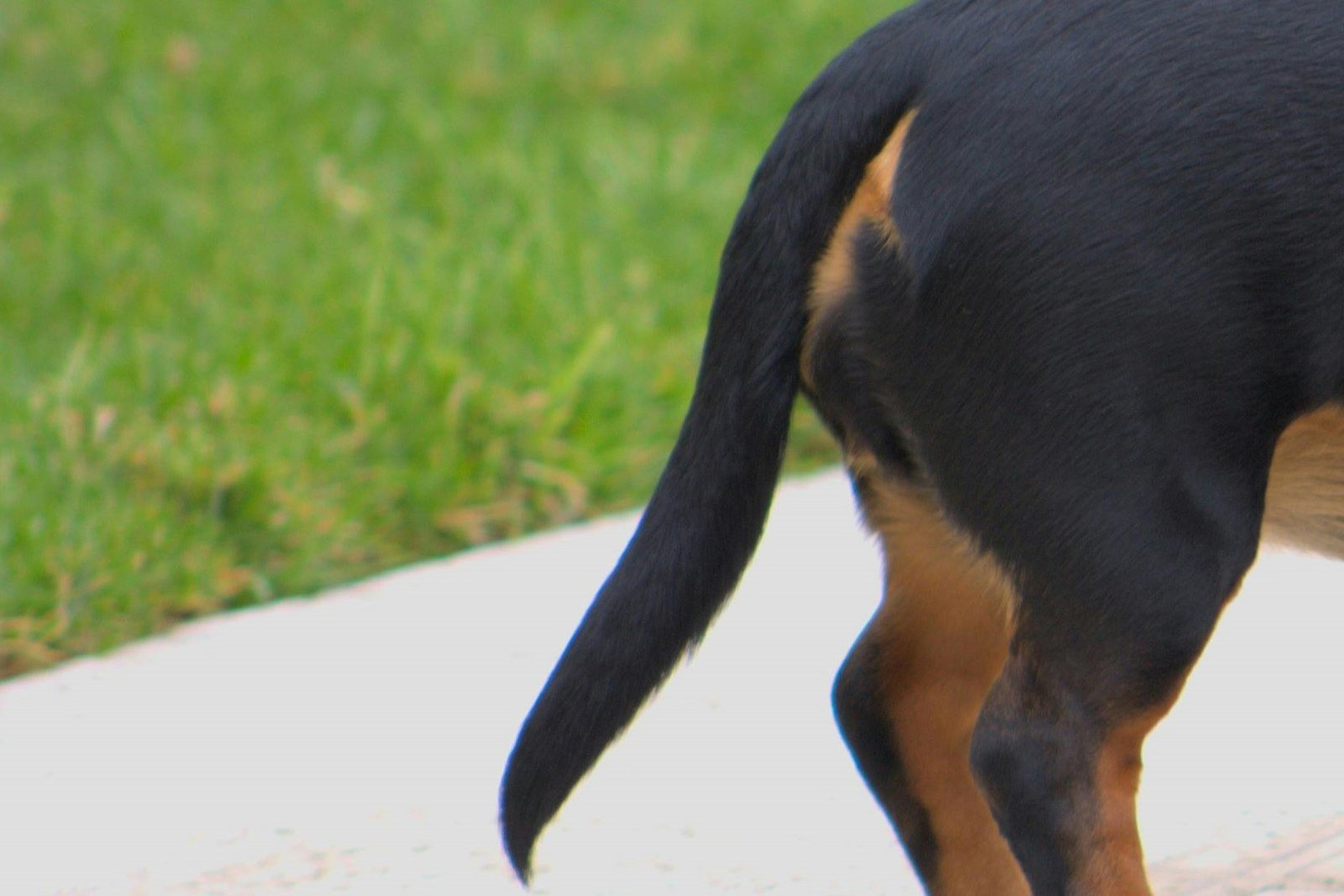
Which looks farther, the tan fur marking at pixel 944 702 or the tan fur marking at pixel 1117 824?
the tan fur marking at pixel 944 702

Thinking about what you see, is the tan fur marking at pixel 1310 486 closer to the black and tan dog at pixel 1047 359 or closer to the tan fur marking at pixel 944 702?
the black and tan dog at pixel 1047 359

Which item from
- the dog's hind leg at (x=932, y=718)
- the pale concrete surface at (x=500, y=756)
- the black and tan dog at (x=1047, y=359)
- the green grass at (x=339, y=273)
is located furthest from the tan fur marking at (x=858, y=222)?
the green grass at (x=339, y=273)

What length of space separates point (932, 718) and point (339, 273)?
322cm

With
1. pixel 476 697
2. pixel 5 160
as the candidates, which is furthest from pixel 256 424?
pixel 5 160

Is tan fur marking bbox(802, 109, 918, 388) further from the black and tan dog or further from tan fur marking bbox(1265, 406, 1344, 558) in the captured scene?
tan fur marking bbox(1265, 406, 1344, 558)

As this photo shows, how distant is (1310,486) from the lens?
2.32 meters

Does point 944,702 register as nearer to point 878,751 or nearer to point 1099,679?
point 878,751

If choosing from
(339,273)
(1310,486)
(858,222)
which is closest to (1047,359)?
(858,222)

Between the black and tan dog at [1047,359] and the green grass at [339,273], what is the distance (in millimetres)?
1853

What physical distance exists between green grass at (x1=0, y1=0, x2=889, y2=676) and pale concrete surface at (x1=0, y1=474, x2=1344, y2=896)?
302 mm

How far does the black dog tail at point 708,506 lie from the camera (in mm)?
2316

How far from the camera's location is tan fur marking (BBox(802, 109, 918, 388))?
220 cm

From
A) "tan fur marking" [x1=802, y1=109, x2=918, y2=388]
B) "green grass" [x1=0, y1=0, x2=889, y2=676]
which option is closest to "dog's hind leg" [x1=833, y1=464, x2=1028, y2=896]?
"tan fur marking" [x1=802, y1=109, x2=918, y2=388]

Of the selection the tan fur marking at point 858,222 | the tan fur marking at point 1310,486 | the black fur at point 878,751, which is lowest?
the black fur at point 878,751
